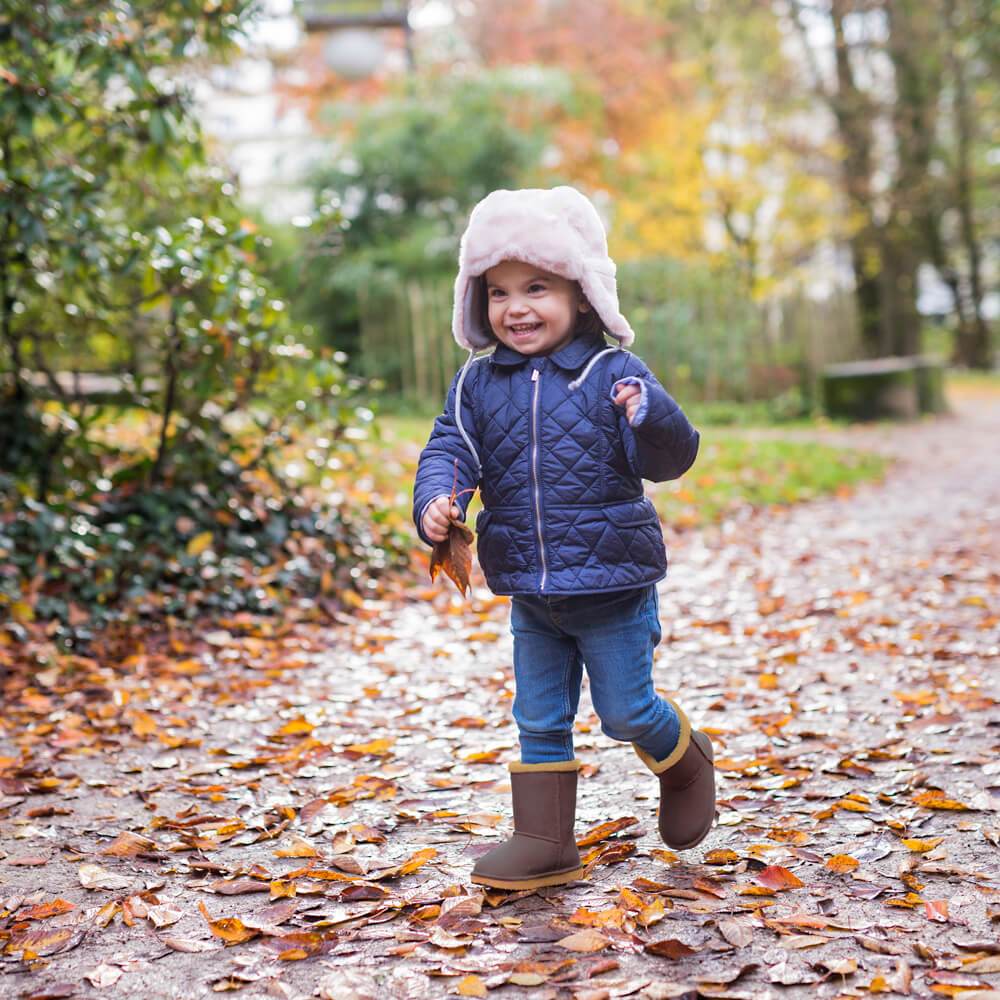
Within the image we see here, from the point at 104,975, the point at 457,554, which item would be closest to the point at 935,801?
the point at 457,554

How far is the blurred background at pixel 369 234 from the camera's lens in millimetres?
5750

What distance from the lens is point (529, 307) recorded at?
2.93 m

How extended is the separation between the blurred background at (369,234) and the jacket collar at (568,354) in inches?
119

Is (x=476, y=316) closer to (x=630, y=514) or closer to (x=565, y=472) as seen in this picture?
(x=565, y=472)

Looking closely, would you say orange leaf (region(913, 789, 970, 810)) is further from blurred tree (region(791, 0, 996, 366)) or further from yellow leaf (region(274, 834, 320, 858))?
blurred tree (region(791, 0, 996, 366))

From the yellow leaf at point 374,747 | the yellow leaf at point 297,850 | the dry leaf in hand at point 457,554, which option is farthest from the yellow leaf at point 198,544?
the dry leaf in hand at point 457,554

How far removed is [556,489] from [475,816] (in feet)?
3.74

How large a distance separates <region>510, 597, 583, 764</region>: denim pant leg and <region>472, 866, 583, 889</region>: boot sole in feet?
0.89

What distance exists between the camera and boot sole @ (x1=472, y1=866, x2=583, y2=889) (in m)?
2.88

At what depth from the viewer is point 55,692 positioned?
4840 mm

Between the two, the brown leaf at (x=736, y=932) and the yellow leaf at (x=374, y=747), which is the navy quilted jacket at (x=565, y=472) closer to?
the brown leaf at (x=736, y=932)

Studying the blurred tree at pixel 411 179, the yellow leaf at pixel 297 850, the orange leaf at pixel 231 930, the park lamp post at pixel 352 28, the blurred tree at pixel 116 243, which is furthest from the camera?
the blurred tree at pixel 411 179

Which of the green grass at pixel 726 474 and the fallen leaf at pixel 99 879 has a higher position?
the green grass at pixel 726 474

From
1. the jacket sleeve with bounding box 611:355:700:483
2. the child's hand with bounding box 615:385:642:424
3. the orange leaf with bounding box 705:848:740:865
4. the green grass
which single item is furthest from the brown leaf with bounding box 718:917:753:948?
the green grass
